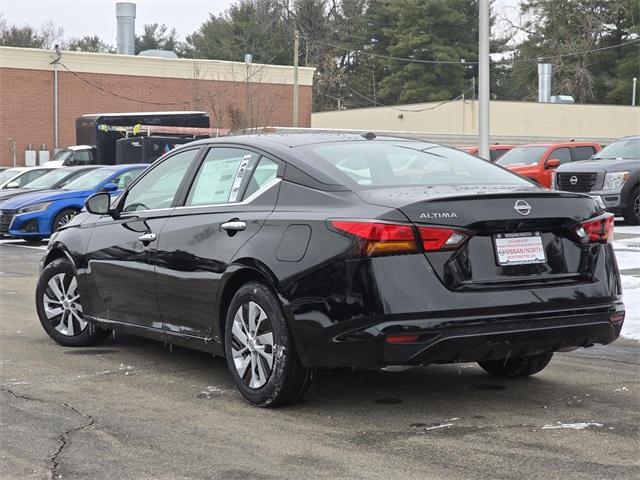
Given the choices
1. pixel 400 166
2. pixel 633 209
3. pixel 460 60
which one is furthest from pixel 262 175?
pixel 460 60

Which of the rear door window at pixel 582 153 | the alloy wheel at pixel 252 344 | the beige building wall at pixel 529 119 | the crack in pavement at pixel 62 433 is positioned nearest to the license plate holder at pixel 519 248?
the alloy wheel at pixel 252 344

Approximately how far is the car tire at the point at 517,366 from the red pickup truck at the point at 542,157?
55.3 ft

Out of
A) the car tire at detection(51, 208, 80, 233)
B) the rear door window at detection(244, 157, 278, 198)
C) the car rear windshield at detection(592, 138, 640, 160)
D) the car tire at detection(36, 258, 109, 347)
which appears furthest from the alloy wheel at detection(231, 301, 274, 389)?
the car rear windshield at detection(592, 138, 640, 160)

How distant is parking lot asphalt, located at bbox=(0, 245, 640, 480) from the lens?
4.76m

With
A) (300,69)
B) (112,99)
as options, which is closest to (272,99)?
(300,69)

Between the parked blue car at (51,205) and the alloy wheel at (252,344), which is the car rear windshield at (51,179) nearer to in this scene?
the parked blue car at (51,205)

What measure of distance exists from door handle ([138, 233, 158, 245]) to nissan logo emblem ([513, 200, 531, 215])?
98.1 inches

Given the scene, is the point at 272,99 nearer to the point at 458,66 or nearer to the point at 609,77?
the point at 458,66

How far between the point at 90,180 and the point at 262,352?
14.6 m

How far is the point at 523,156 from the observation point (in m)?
24.4

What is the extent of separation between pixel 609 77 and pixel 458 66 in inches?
421

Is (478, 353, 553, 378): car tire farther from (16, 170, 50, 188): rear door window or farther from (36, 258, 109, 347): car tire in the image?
(16, 170, 50, 188): rear door window

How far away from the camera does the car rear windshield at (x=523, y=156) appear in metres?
24.2

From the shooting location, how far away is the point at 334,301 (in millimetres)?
5441
